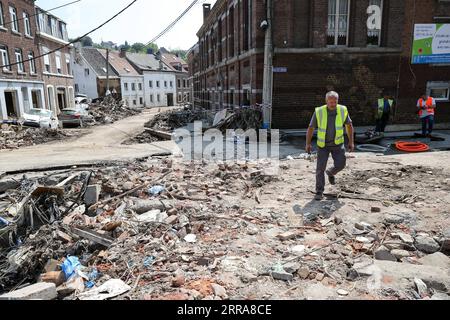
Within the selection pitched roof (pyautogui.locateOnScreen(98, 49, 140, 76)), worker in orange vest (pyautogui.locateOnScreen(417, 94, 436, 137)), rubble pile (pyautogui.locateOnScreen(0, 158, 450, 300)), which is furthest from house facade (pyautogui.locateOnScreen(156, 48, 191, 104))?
rubble pile (pyautogui.locateOnScreen(0, 158, 450, 300))

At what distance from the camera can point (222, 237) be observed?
186 inches

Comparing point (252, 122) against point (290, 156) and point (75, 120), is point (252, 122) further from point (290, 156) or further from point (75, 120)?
point (75, 120)

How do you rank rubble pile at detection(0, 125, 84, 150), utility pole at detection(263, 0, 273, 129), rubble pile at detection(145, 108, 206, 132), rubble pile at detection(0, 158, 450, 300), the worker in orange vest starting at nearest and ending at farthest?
rubble pile at detection(0, 158, 450, 300)
the worker in orange vest
utility pole at detection(263, 0, 273, 129)
rubble pile at detection(0, 125, 84, 150)
rubble pile at detection(145, 108, 206, 132)

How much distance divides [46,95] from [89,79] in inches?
887

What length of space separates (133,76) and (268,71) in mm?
44845

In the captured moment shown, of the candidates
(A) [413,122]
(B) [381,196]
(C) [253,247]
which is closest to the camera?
(C) [253,247]

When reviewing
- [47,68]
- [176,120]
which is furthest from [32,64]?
[176,120]

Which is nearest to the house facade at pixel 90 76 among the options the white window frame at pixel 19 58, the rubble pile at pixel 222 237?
the white window frame at pixel 19 58

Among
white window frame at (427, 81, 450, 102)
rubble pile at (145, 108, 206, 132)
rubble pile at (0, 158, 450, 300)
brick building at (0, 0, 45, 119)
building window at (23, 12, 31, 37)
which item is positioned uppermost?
building window at (23, 12, 31, 37)

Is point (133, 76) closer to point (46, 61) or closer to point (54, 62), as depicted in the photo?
point (54, 62)

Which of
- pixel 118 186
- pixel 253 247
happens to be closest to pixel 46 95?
pixel 118 186

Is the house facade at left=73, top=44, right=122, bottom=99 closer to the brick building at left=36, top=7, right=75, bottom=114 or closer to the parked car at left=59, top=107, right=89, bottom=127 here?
the brick building at left=36, top=7, right=75, bottom=114

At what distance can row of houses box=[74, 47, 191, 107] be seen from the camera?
49.8 m
